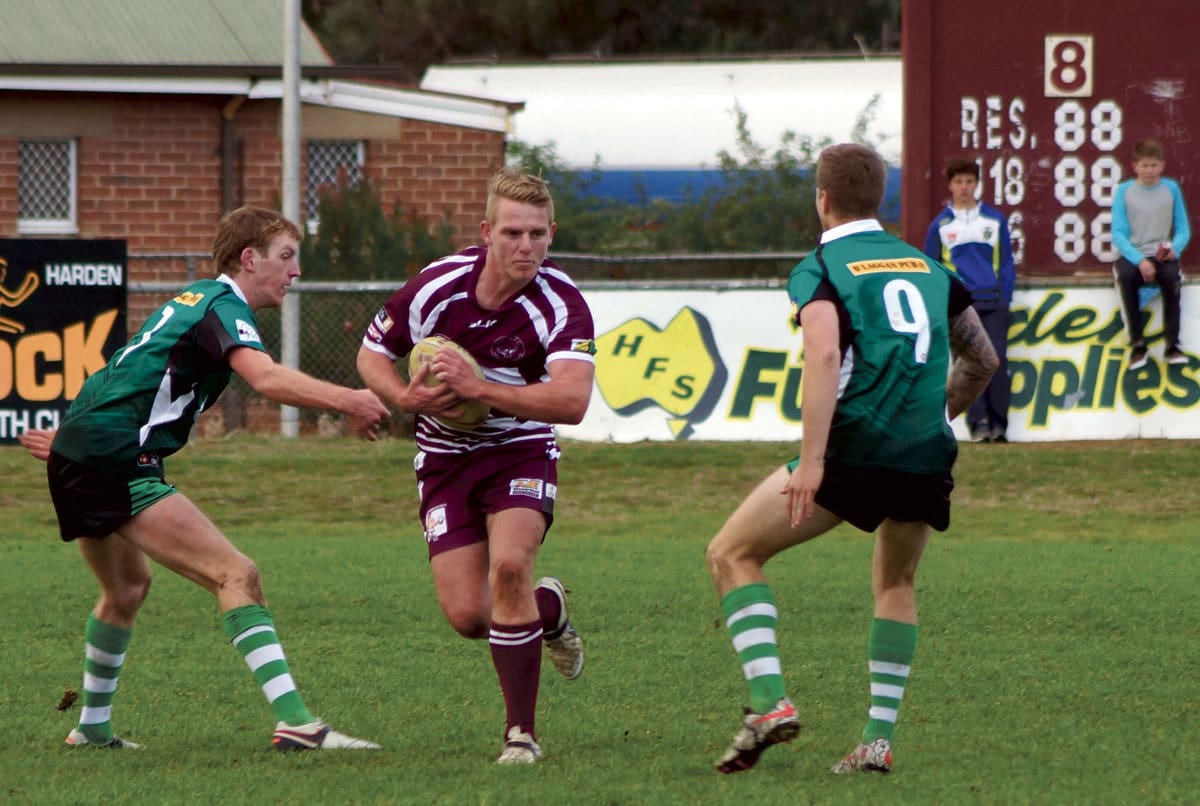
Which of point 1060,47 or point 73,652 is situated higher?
point 1060,47

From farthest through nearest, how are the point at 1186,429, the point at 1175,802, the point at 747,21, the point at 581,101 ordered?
the point at 747,21, the point at 581,101, the point at 1186,429, the point at 1175,802

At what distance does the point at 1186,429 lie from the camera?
15.1 meters

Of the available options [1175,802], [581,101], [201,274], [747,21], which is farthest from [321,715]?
[747,21]

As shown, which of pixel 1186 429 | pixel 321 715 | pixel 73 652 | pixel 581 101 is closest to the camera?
pixel 321 715

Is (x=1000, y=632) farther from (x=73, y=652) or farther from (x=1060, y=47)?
(x=1060, y=47)

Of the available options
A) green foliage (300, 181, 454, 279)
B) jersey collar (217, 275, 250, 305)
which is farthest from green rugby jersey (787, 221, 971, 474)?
green foliage (300, 181, 454, 279)

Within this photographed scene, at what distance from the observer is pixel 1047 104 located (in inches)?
619

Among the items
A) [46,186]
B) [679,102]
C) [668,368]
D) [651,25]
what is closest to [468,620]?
[668,368]

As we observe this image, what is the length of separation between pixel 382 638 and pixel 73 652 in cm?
137

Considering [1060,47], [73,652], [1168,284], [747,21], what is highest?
[747,21]

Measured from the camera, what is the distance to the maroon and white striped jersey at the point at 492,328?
635 cm

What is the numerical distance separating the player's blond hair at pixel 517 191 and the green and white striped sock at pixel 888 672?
175 centimetres

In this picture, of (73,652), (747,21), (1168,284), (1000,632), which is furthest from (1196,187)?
(747,21)

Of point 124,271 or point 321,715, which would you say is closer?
point 321,715
